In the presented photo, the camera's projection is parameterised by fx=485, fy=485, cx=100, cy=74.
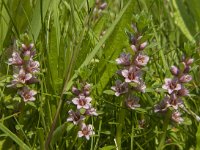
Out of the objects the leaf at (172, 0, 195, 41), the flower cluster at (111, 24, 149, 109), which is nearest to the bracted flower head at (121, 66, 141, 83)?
the flower cluster at (111, 24, 149, 109)

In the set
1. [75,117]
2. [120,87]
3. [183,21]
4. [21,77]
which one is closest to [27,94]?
[21,77]

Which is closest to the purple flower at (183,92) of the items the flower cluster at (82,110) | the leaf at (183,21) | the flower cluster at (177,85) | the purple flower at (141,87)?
the flower cluster at (177,85)

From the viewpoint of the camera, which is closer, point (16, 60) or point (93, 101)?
point (16, 60)

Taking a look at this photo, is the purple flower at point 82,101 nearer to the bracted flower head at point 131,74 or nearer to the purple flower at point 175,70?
the bracted flower head at point 131,74

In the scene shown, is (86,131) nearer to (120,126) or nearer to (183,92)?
(120,126)

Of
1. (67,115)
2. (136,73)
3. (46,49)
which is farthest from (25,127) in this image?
(136,73)

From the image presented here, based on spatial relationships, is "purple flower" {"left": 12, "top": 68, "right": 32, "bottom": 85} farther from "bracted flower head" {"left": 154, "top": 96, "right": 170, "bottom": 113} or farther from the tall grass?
"bracted flower head" {"left": 154, "top": 96, "right": 170, "bottom": 113}
